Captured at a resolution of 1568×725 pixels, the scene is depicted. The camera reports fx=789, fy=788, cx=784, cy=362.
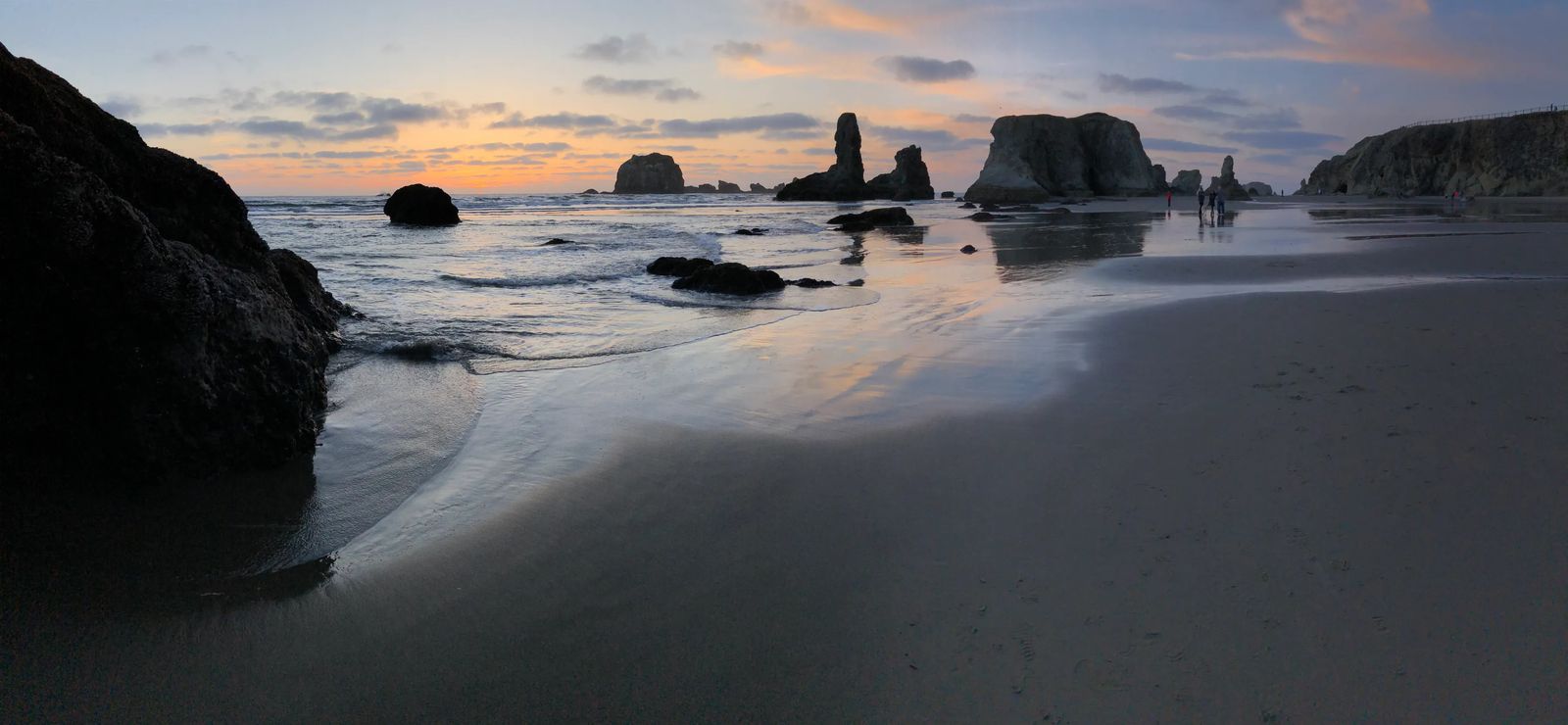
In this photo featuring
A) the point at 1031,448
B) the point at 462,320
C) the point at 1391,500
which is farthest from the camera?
the point at 462,320

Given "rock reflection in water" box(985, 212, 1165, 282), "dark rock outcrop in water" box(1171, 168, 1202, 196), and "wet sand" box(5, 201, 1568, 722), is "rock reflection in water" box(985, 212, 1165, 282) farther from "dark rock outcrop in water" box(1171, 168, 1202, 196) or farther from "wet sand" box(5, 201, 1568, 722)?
"dark rock outcrop in water" box(1171, 168, 1202, 196)

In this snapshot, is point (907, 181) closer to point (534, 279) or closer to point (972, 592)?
point (534, 279)

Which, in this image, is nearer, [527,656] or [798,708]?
[798,708]

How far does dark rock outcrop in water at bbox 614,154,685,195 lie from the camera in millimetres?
134250

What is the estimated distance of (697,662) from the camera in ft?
7.41

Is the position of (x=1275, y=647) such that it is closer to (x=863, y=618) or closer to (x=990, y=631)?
(x=990, y=631)

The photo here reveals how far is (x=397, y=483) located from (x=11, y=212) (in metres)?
1.83

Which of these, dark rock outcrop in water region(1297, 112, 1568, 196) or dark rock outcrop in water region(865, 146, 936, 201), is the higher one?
dark rock outcrop in water region(865, 146, 936, 201)

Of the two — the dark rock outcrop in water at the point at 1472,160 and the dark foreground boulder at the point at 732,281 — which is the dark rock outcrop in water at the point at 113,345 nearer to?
the dark foreground boulder at the point at 732,281

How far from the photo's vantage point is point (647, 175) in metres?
135

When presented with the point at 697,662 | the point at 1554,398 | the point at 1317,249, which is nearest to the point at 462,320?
the point at 697,662

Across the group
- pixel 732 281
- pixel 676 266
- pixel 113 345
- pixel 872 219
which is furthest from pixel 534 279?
pixel 872 219

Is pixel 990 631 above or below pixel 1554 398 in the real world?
below

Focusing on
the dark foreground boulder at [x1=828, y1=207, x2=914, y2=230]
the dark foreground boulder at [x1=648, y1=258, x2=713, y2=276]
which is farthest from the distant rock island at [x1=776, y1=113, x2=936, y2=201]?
the dark foreground boulder at [x1=648, y1=258, x2=713, y2=276]
